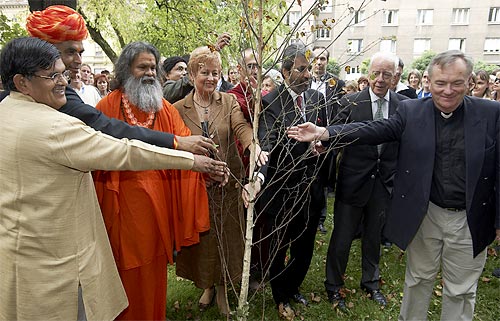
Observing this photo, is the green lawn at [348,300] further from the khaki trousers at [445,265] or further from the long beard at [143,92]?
the long beard at [143,92]

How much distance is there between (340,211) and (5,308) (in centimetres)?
290

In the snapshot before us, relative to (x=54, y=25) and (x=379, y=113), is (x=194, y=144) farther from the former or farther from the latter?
(x=379, y=113)

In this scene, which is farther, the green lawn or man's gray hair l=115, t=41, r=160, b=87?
the green lawn

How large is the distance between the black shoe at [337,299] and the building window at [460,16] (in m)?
38.4

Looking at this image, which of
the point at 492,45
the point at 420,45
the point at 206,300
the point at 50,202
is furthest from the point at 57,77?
the point at 492,45

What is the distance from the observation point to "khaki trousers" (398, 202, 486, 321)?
9.91 feet

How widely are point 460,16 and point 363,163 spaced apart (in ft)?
126

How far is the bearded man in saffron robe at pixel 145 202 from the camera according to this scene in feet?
9.73

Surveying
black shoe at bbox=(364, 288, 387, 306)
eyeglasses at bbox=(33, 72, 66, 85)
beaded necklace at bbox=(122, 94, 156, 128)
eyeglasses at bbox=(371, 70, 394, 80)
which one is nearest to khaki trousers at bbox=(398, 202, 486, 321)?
black shoe at bbox=(364, 288, 387, 306)

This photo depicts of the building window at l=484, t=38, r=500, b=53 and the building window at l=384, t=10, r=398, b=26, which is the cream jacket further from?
the building window at l=484, t=38, r=500, b=53

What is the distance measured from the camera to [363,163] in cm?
373

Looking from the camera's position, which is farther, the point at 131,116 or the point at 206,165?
the point at 131,116

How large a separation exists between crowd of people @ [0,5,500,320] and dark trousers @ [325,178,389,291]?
0.7 inches

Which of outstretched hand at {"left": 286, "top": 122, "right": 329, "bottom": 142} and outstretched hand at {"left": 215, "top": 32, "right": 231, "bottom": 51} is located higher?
outstretched hand at {"left": 215, "top": 32, "right": 231, "bottom": 51}
